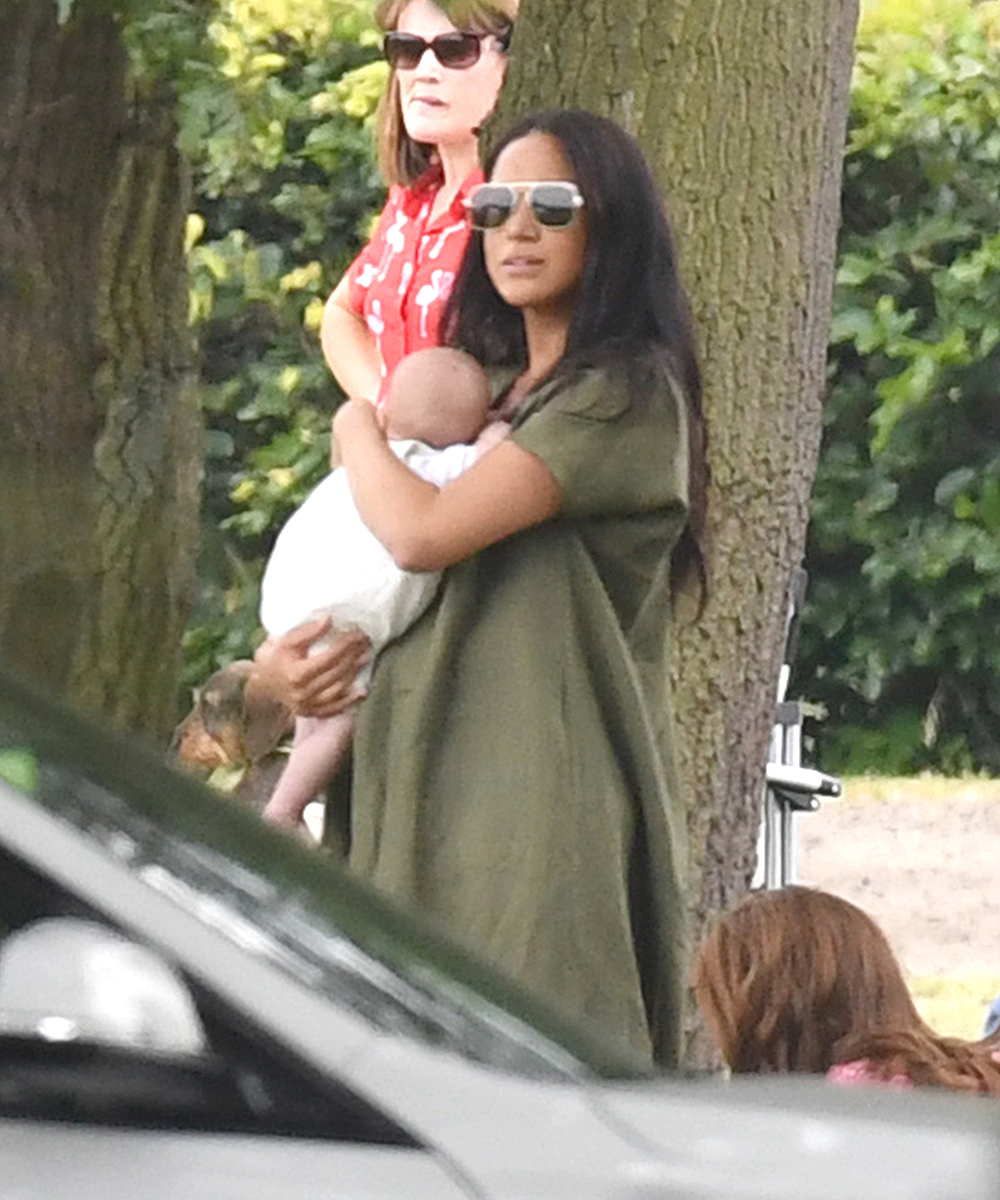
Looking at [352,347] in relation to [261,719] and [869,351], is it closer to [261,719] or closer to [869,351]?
[261,719]

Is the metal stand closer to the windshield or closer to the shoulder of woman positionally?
the shoulder of woman

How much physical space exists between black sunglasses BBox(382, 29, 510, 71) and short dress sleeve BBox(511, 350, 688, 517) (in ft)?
2.88

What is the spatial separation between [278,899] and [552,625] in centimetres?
177

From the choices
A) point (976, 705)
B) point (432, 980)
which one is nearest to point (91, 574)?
point (432, 980)

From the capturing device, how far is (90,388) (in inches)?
254

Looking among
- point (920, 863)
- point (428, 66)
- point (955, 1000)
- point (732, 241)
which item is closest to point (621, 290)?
point (428, 66)

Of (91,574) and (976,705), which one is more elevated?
(91,574)

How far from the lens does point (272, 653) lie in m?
4.80

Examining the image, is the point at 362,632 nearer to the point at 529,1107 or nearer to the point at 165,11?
the point at 165,11

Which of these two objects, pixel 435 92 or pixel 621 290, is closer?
pixel 621 290

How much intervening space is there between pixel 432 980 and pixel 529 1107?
37 centimetres

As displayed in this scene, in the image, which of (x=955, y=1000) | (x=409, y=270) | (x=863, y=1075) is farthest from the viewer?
(x=955, y=1000)

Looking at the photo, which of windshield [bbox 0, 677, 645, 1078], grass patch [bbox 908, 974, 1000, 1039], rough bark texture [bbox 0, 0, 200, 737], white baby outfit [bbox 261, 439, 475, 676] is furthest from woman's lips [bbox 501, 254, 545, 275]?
grass patch [bbox 908, 974, 1000, 1039]

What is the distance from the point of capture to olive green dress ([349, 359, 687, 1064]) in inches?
181
